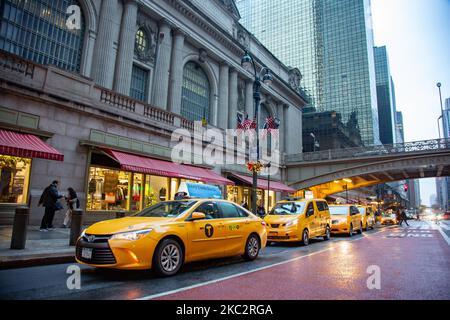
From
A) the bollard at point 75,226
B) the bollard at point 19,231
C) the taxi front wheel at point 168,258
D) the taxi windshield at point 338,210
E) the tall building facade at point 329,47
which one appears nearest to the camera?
the taxi front wheel at point 168,258

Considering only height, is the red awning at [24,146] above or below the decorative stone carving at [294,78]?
below

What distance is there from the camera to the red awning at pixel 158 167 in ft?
50.7

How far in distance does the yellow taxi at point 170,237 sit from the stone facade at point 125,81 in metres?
8.91

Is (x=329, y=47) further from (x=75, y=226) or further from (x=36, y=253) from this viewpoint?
(x=36, y=253)

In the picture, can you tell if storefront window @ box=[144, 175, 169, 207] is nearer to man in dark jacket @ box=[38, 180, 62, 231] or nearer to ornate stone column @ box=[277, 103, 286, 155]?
man in dark jacket @ box=[38, 180, 62, 231]

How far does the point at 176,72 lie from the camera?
25391 mm

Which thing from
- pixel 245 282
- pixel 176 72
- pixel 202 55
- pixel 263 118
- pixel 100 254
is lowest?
pixel 245 282

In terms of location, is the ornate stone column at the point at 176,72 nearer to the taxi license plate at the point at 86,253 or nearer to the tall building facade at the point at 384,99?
the taxi license plate at the point at 86,253

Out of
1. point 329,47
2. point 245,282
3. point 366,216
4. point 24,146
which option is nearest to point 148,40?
point 24,146

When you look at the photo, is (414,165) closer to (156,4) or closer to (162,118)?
(162,118)

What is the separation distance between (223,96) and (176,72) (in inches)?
270

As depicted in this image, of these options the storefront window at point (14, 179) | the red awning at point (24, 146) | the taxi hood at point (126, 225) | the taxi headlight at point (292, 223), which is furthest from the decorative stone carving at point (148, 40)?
the taxi hood at point (126, 225)

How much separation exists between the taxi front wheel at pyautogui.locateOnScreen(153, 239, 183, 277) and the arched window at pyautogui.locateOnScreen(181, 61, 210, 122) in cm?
2202
